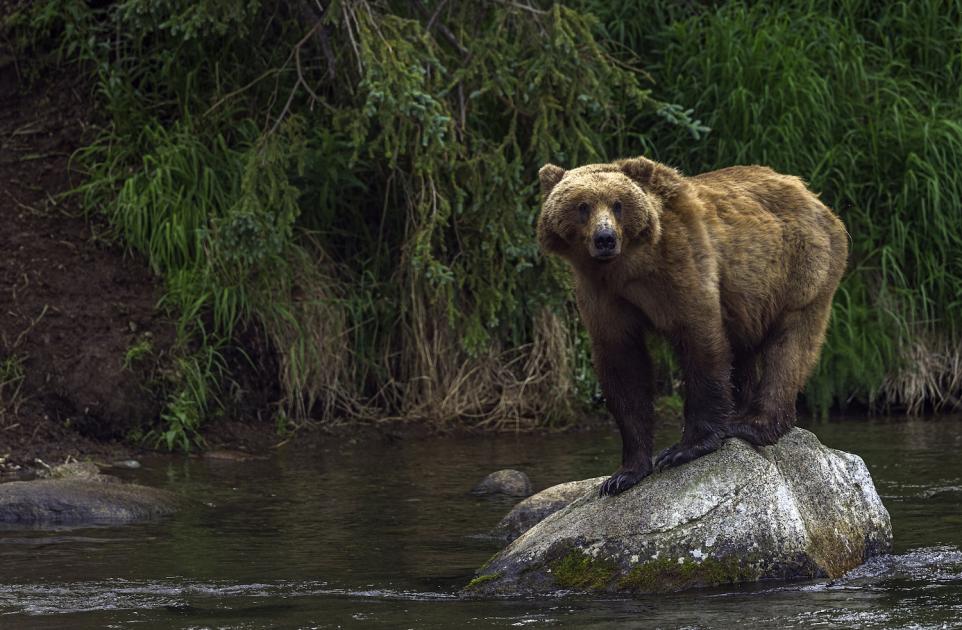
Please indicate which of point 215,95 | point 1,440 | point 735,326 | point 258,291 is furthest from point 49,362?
point 735,326

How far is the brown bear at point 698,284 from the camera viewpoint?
19.6 feet

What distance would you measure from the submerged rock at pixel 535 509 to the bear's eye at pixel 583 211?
182 cm

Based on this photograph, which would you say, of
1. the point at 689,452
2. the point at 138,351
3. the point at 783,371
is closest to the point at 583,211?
the point at 689,452

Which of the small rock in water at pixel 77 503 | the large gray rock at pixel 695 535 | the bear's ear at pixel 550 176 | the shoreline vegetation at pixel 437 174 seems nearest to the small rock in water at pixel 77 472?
the small rock in water at pixel 77 503

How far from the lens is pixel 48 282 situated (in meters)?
10.3

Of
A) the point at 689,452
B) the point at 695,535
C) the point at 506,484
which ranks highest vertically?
the point at 689,452

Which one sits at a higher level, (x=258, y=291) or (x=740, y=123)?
(x=740, y=123)

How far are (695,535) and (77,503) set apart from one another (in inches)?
130

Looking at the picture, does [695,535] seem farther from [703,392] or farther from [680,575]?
[703,392]

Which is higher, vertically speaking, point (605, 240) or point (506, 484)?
point (605, 240)

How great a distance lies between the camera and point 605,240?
18.8 feet

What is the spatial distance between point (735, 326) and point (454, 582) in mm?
1527

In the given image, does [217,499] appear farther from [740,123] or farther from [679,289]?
[740,123]

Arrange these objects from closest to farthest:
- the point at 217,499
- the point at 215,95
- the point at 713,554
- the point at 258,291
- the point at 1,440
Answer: the point at 713,554 → the point at 217,499 → the point at 1,440 → the point at 258,291 → the point at 215,95
